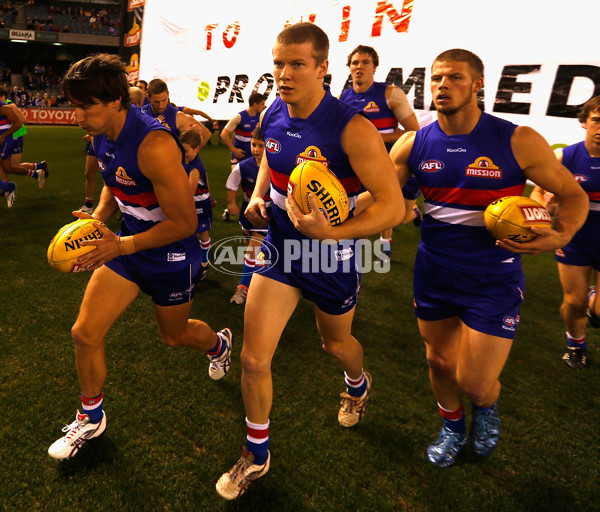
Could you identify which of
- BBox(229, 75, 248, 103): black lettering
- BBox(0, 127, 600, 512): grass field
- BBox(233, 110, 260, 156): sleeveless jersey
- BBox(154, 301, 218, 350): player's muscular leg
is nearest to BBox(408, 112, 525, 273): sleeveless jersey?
BBox(0, 127, 600, 512): grass field

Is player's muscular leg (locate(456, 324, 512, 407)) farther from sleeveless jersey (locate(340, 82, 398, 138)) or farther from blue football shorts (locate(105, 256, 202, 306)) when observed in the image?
sleeveless jersey (locate(340, 82, 398, 138))

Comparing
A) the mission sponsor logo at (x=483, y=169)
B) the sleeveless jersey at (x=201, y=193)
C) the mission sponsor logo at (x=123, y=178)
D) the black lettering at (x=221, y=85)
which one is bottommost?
the sleeveless jersey at (x=201, y=193)

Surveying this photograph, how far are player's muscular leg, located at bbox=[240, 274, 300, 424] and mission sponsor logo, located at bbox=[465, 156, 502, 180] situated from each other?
1276mm

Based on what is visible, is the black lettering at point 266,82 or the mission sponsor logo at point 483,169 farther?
the black lettering at point 266,82

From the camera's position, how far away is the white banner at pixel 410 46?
5.14 meters

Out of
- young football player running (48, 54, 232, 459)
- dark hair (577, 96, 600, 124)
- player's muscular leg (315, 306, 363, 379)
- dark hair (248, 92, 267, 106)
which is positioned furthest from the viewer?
dark hair (248, 92, 267, 106)

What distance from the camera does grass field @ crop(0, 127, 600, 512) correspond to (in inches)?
96.7

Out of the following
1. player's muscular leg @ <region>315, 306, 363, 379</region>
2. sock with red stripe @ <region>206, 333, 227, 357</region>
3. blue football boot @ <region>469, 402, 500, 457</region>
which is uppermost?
player's muscular leg @ <region>315, 306, 363, 379</region>

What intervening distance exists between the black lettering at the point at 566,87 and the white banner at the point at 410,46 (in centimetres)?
1

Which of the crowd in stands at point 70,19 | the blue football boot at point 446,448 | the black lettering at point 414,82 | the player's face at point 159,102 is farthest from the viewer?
the crowd in stands at point 70,19

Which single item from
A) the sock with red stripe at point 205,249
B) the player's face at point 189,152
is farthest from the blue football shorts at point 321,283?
the sock with red stripe at point 205,249

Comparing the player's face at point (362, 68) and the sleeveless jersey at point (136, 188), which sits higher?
the player's face at point (362, 68)

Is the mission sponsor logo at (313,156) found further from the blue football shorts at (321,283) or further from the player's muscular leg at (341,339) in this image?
the player's muscular leg at (341,339)

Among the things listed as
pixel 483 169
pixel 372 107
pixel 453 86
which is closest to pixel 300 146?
pixel 453 86
